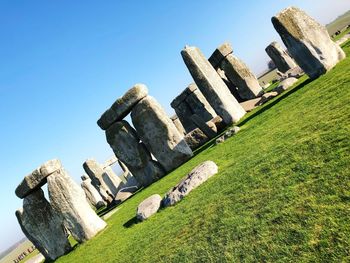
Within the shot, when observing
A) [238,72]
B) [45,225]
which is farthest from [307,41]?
[45,225]

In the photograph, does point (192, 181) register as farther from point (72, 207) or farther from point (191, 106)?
point (191, 106)

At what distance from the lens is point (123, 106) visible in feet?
56.6

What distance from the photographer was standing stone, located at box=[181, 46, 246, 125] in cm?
1572

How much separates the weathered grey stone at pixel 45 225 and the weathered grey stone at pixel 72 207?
0.94m

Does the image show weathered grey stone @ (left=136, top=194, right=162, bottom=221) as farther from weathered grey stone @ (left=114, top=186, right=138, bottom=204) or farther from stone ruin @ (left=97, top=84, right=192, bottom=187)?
weathered grey stone @ (left=114, top=186, right=138, bottom=204)

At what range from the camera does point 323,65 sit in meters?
12.0

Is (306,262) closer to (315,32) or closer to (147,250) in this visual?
(147,250)

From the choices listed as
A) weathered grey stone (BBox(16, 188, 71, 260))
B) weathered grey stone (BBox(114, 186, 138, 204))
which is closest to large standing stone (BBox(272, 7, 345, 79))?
weathered grey stone (BBox(16, 188, 71, 260))

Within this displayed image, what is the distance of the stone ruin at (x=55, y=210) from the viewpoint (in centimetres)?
1307

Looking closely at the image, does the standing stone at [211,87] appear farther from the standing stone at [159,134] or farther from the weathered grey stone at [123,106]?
the weathered grey stone at [123,106]

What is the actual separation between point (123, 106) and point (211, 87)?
4.54 metres

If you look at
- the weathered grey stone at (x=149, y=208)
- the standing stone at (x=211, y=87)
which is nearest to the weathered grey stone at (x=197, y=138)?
the standing stone at (x=211, y=87)

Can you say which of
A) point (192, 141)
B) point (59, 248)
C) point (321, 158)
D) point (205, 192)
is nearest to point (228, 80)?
point (192, 141)

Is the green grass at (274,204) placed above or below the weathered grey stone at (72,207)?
below
